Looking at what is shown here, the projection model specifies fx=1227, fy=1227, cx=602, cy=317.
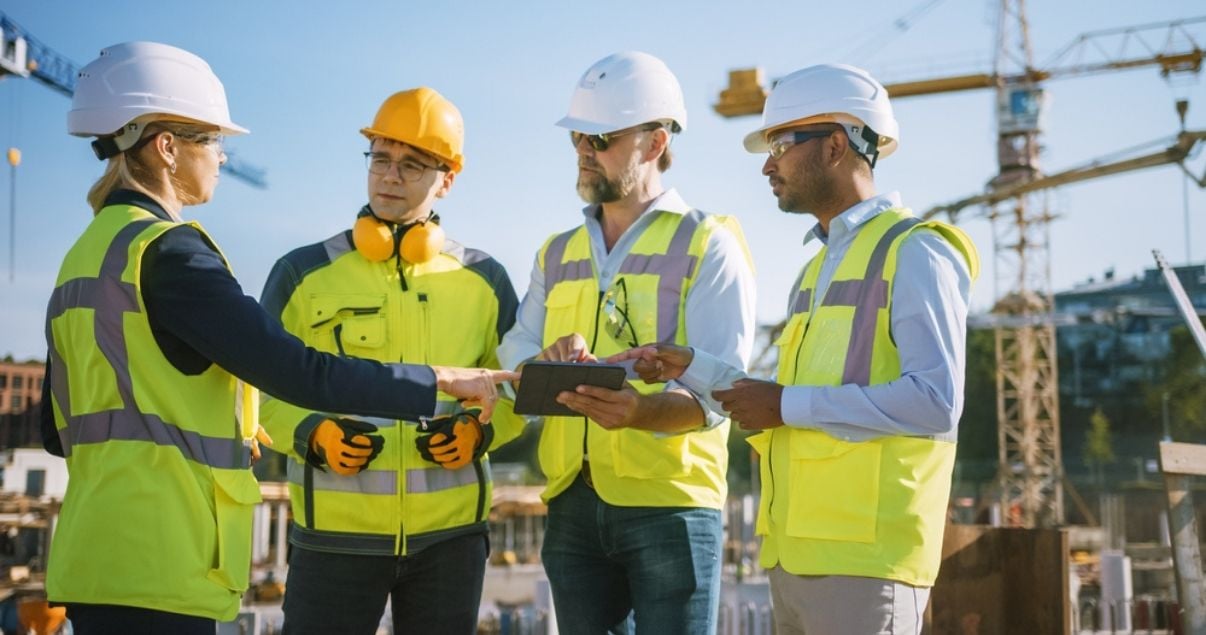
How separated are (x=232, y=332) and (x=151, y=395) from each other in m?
0.28

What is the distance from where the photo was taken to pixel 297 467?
4.75 metres

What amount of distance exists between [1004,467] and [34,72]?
49.4m

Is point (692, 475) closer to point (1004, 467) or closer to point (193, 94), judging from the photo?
point (193, 94)

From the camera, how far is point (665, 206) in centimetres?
490

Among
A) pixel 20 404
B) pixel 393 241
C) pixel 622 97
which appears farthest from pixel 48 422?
pixel 20 404

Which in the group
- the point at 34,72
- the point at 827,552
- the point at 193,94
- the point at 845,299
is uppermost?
the point at 34,72

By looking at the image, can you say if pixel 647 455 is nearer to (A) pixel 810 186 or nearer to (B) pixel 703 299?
(B) pixel 703 299

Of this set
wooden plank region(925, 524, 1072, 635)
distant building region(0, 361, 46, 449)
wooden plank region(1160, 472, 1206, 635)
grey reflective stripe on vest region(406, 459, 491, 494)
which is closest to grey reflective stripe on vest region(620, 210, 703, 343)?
grey reflective stripe on vest region(406, 459, 491, 494)

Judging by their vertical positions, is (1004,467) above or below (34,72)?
below

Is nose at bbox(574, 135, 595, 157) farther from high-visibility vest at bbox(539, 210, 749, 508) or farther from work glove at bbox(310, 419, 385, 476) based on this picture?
work glove at bbox(310, 419, 385, 476)

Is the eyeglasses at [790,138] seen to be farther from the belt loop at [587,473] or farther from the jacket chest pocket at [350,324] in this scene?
the jacket chest pocket at [350,324]

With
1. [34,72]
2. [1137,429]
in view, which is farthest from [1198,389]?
[34,72]

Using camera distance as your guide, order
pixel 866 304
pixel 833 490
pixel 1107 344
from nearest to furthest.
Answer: pixel 833 490 < pixel 866 304 < pixel 1107 344

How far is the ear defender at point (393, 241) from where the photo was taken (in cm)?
484
